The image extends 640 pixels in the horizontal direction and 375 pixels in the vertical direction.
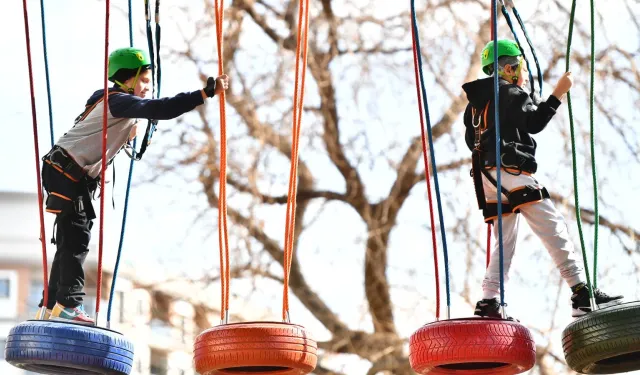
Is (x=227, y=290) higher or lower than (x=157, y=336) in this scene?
lower

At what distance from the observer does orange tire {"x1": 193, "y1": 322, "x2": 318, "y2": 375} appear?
491cm

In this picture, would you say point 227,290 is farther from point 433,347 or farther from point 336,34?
point 336,34

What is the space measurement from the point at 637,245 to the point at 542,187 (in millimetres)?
5326

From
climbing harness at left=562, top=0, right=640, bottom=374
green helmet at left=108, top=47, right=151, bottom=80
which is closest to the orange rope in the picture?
green helmet at left=108, top=47, right=151, bottom=80

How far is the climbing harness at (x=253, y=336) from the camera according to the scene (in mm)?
4902

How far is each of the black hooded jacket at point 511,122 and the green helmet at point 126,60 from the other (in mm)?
1310

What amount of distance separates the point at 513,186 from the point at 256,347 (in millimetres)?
1176

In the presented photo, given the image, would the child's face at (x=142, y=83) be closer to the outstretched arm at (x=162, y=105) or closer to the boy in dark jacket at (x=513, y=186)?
the outstretched arm at (x=162, y=105)

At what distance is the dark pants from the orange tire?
591 millimetres

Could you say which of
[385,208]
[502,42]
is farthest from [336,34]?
[502,42]

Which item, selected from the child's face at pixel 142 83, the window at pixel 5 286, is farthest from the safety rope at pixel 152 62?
the window at pixel 5 286

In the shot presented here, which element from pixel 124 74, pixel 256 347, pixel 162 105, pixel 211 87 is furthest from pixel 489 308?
pixel 124 74

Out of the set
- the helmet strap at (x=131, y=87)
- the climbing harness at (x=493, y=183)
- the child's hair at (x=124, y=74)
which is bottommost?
the climbing harness at (x=493, y=183)

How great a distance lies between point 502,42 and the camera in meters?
5.29
